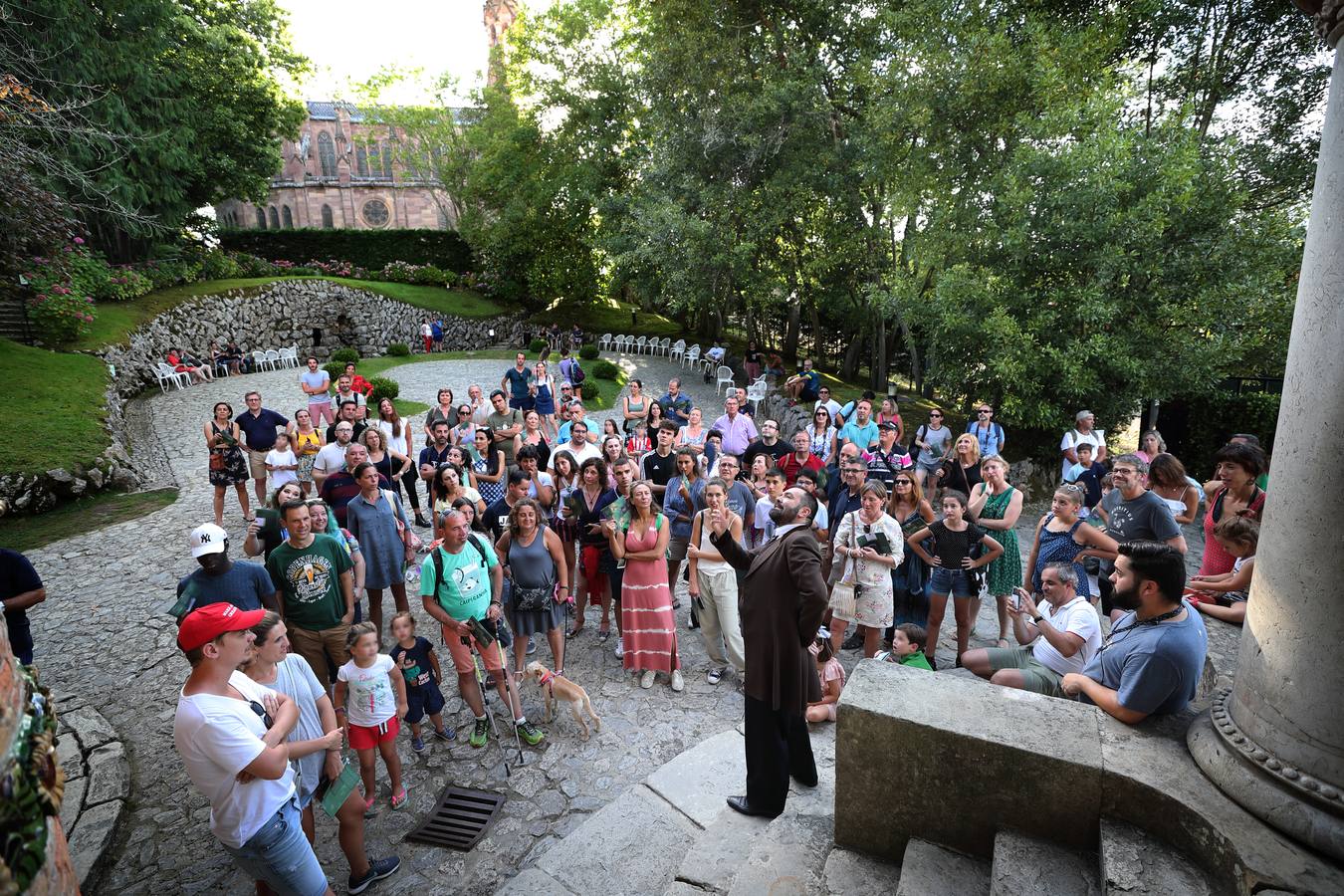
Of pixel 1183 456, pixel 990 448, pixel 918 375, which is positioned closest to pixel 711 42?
pixel 918 375

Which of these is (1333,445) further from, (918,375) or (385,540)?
(918,375)

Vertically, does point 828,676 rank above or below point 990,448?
below

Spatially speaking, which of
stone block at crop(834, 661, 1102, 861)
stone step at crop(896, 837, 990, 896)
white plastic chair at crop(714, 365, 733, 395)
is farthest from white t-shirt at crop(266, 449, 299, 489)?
white plastic chair at crop(714, 365, 733, 395)

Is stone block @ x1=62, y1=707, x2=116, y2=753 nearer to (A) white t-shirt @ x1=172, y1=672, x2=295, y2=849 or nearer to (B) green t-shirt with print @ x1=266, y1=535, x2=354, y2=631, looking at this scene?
(B) green t-shirt with print @ x1=266, y1=535, x2=354, y2=631

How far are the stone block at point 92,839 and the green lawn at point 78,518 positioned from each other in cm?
635

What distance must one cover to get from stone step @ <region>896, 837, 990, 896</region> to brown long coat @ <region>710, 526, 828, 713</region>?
1008 mm

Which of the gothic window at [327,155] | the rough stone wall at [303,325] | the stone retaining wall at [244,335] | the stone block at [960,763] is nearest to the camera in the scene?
the stone block at [960,763]

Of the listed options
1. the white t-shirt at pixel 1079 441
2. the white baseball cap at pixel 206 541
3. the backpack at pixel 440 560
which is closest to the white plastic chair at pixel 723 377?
the white t-shirt at pixel 1079 441

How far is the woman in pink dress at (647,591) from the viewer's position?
19.2 feet

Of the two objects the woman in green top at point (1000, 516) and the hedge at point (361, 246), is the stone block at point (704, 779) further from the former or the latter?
the hedge at point (361, 246)

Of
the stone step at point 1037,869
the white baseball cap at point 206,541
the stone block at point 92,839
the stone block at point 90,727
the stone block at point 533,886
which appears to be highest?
the white baseball cap at point 206,541

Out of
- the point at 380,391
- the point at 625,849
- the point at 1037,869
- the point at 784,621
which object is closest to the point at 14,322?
the point at 380,391

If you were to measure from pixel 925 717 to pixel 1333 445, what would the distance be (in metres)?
1.66

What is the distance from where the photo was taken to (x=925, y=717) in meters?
2.86
